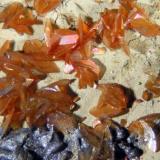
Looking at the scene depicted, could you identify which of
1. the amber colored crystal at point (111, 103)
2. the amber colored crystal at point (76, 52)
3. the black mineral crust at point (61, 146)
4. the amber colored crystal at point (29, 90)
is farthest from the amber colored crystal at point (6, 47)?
the amber colored crystal at point (111, 103)

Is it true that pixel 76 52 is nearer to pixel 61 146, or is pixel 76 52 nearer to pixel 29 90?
pixel 29 90

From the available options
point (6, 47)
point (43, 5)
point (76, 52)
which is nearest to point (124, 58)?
point (76, 52)

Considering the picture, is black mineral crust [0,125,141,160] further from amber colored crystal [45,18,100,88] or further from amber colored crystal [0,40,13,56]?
amber colored crystal [0,40,13,56]

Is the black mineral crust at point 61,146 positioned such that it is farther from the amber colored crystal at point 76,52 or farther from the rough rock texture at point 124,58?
the amber colored crystal at point 76,52

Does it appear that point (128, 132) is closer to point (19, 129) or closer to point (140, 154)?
point (140, 154)

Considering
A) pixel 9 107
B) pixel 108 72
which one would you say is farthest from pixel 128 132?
pixel 9 107

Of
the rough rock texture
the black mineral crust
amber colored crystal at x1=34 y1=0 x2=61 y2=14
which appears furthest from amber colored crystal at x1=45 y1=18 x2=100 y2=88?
the black mineral crust
